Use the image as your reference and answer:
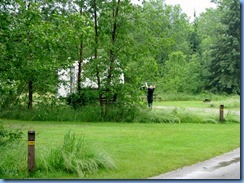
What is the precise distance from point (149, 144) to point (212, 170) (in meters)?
3.04

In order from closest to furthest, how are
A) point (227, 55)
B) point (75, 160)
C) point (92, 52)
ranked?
point (75, 160) → point (92, 52) → point (227, 55)

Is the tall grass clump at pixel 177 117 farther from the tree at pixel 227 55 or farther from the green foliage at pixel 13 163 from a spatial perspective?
the tree at pixel 227 55

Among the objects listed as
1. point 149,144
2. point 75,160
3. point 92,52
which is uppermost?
point 92,52

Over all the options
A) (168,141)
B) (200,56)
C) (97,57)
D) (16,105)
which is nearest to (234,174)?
(168,141)

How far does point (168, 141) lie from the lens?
39.8 feet

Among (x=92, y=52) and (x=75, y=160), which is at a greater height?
(x=92, y=52)

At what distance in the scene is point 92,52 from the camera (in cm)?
1881

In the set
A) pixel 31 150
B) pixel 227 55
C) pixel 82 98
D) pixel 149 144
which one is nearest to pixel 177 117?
pixel 82 98

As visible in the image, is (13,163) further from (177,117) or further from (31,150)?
(177,117)

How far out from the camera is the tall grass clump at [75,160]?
26.2 ft

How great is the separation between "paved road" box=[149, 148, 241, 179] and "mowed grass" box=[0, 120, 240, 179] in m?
0.22

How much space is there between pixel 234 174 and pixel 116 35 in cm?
1076

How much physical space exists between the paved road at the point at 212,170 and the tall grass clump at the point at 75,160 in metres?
1.08

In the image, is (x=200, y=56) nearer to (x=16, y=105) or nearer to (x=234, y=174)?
(x=16, y=105)
